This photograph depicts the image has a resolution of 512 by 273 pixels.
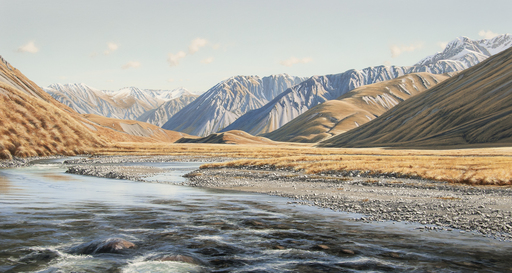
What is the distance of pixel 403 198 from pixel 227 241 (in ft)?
65.9

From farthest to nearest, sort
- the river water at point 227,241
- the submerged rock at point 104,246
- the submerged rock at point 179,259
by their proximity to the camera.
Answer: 1. the submerged rock at point 104,246
2. the submerged rock at point 179,259
3. the river water at point 227,241

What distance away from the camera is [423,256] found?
15.8m

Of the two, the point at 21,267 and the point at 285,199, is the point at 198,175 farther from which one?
the point at 21,267

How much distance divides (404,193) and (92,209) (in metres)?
27.3

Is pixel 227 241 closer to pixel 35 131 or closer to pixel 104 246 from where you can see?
pixel 104 246

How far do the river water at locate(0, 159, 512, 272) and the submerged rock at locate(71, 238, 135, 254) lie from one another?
41cm

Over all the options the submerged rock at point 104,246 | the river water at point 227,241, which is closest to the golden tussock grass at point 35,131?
the river water at point 227,241

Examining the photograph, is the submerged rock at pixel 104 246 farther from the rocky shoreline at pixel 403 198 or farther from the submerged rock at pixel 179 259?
the rocky shoreline at pixel 403 198

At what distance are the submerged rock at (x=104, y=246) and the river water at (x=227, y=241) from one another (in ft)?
1.34

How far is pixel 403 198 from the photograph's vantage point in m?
32.8

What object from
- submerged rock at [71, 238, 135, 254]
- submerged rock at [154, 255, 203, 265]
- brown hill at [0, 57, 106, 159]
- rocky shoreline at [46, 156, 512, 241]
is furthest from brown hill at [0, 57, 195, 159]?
submerged rock at [154, 255, 203, 265]

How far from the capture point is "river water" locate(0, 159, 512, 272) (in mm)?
14812

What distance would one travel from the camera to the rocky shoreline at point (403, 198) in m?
22.4

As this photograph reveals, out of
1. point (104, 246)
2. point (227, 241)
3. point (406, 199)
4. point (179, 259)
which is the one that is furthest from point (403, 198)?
point (104, 246)
